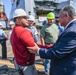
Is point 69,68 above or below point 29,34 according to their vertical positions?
below

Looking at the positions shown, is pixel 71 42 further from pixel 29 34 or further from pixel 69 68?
pixel 29 34

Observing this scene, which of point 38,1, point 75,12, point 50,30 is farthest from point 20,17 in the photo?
point 38,1

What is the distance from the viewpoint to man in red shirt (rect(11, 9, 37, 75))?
13.0 feet

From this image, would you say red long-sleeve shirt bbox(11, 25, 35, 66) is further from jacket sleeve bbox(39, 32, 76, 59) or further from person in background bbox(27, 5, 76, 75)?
jacket sleeve bbox(39, 32, 76, 59)

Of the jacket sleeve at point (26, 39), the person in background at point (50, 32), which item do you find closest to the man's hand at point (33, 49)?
the jacket sleeve at point (26, 39)

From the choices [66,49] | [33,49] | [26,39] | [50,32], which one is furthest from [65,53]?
[50,32]

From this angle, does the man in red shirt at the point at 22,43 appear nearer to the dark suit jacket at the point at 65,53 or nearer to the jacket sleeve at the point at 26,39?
the jacket sleeve at the point at 26,39

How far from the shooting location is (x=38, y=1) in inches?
1141

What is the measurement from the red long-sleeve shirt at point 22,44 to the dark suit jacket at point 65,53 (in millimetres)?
563

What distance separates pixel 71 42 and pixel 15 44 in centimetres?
113

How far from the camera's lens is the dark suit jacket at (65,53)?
3.26m

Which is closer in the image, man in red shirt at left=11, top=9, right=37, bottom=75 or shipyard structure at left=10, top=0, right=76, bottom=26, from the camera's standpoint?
man in red shirt at left=11, top=9, right=37, bottom=75

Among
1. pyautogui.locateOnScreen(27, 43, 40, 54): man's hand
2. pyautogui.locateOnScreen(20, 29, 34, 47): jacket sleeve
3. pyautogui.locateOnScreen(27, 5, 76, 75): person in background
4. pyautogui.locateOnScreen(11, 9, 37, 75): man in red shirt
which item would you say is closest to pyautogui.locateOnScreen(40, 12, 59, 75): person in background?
pyautogui.locateOnScreen(11, 9, 37, 75): man in red shirt

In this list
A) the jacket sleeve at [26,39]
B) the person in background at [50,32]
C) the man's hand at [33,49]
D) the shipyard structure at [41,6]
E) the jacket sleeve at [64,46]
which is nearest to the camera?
the jacket sleeve at [64,46]
